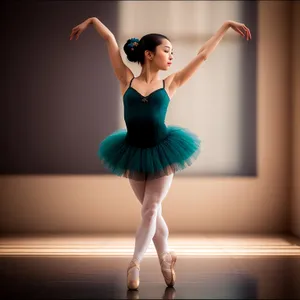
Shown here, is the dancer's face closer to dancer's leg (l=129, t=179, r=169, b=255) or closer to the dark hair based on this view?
the dark hair

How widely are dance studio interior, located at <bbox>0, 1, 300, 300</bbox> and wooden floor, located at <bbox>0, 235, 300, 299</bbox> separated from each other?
13.5 inches

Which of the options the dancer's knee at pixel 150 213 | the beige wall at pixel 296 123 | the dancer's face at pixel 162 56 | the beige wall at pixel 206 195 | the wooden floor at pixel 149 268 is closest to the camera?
the wooden floor at pixel 149 268

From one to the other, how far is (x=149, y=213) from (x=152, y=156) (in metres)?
0.27

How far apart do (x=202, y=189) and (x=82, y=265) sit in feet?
6.31

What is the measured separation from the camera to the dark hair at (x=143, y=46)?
2.86 meters

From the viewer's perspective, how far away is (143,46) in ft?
9.46

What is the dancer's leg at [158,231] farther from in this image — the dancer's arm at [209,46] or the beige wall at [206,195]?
the beige wall at [206,195]

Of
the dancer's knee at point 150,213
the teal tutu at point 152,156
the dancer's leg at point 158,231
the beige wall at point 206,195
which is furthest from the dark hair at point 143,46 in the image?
the beige wall at point 206,195

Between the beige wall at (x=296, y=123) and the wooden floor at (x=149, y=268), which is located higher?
the beige wall at (x=296, y=123)

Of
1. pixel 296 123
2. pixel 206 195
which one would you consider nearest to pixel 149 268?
pixel 206 195

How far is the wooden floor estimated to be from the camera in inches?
103

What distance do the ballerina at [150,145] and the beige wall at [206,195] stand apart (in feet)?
7.13

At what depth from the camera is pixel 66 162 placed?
5.08 m

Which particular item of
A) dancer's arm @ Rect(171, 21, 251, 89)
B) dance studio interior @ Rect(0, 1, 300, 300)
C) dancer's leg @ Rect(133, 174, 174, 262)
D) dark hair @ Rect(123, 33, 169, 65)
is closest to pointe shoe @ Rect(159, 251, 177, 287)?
dancer's leg @ Rect(133, 174, 174, 262)
